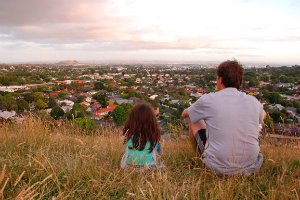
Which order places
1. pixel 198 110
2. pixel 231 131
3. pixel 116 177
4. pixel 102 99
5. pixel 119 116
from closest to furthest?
pixel 116 177 → pixel 231 131 → pixel 198 110 → pixel 119 116 → pixel 102 99

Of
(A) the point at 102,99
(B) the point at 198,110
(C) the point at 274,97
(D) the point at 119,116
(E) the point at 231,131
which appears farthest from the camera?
(A) the point at 102,99

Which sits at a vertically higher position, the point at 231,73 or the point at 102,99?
the point at 231,73

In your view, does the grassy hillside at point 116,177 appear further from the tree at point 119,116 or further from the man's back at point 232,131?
the tree at point 119,116

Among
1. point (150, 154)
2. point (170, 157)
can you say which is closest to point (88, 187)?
point (150, 154)

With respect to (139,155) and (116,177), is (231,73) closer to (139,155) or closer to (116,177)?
(139,155)

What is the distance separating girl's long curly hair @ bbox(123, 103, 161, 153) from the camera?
142cm

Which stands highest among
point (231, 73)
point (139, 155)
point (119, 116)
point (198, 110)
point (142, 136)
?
point (231, 73)

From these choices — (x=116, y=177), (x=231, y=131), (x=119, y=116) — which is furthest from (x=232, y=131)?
(x=119, y=116)

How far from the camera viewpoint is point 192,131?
1.53 meters

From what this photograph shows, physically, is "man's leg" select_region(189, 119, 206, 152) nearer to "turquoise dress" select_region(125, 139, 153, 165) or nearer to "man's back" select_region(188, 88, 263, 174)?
"man's back" select_region(188, 88, 263, 174)

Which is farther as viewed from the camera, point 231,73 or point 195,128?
point 195,128

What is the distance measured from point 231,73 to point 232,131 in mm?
380

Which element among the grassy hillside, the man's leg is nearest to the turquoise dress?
the grassy hillside

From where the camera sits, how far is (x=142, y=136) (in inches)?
56.6
